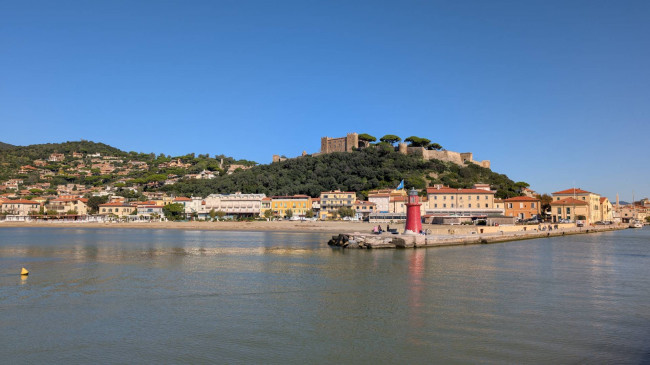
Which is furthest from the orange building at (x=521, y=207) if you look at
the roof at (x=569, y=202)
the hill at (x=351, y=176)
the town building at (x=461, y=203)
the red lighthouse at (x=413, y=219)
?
the red lighthouse at (x=413, y=219)

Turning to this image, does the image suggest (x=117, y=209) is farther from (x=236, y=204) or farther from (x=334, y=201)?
(x=334, y=201)

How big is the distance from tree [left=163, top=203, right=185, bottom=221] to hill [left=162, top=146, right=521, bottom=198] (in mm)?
7155

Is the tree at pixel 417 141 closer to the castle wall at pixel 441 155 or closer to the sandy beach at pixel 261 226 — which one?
the castle wall at pixel 441 155

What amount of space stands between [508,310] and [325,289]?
19.6ft

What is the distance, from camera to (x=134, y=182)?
10369 cm

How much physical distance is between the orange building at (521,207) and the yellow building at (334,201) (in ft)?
66.9

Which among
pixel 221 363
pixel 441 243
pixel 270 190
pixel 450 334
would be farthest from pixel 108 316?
pixel 270 190

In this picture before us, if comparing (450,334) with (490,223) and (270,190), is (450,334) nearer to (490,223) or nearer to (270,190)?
(490,223)

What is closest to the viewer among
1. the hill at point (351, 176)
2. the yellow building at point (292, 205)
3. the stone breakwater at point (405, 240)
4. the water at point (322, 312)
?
the water at point (322, 312)

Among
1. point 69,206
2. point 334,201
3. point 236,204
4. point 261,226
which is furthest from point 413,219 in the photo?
point 69,206

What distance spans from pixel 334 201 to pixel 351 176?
37.3 feet

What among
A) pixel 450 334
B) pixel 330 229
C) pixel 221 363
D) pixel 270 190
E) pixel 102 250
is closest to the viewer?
pixel 221 363

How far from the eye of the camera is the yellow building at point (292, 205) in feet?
224

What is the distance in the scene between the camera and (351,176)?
77250 mm
